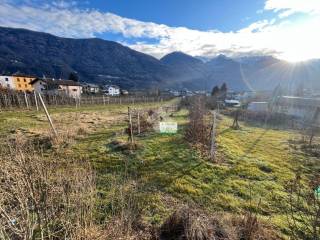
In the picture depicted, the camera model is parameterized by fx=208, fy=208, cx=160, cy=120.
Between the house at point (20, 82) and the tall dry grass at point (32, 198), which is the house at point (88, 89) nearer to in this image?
the house at point (20, 82)

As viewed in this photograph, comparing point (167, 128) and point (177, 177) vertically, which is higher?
point (167, 128)

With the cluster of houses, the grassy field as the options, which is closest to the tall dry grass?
the grassy field

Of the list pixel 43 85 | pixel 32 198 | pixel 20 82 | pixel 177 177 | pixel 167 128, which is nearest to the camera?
pixel 32 198

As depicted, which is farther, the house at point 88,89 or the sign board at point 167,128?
the house at point 88,89

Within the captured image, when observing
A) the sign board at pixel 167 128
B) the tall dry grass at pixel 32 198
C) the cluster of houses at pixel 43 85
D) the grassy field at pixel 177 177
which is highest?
the cluster of houses at pixel 43 85

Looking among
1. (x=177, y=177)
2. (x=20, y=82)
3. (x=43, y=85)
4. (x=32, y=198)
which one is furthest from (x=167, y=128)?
(x=20, y=82)

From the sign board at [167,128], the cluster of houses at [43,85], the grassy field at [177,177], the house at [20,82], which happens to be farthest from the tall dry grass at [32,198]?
the house at [20,82]

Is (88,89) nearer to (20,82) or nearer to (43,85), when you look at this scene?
(20,82)

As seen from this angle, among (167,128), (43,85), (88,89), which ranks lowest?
(167,128)

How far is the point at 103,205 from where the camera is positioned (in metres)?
5.27

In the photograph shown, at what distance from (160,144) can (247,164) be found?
420 centimetres

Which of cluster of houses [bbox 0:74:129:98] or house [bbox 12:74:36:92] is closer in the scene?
cluster of houses [bbox 0:74:129:98]

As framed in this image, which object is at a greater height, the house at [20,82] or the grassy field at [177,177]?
the house at [20,82]

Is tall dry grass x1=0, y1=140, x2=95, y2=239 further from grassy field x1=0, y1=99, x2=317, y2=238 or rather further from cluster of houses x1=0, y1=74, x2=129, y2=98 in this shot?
cluster of houses x1=0, y1=74, x2=129, y2=98
